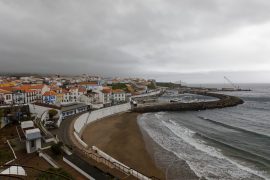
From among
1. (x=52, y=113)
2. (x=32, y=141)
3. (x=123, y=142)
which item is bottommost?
(x=123, y=142)

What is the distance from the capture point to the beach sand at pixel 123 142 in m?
20.1

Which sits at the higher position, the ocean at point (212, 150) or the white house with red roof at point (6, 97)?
the white house with red roof at point (6, 97)

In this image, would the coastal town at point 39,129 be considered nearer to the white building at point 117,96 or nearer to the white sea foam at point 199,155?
the white building at point 117,96

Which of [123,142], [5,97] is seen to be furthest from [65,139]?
[5,97]

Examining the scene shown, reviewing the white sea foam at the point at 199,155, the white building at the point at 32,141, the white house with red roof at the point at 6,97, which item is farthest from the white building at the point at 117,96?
the white building at the point at 32,141

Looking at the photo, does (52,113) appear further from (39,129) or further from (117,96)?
(117,96)

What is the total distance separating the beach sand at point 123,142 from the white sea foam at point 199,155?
3073mm

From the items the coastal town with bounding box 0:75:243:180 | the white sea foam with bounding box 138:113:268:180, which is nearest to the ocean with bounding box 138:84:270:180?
the white sea foam with bounding box 138:113:268:180

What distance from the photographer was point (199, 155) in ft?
73.6

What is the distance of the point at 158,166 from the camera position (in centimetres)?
1992

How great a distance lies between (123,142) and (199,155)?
33.3 feet

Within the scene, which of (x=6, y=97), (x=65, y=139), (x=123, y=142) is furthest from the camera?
(x=6, y=97)

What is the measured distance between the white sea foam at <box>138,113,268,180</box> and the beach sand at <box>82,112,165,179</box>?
3073 mm

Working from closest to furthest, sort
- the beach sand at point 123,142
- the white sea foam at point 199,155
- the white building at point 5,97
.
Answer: the white sea foam at point 199,155 < the beach sand at point 123,142 < the white building at point 5,97
